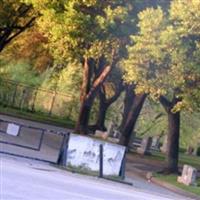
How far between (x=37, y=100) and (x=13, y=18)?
17215 millimetres

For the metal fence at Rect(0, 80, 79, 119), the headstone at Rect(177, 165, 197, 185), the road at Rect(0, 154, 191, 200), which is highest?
the metal fence at Rect(0, 80, 79, 119)

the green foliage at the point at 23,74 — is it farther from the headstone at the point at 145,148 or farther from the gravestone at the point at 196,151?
the gravestone at the point at 196,151

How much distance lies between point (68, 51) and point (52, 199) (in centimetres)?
2037

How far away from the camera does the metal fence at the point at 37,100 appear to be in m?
53.4

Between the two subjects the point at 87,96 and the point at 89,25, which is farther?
the point at 87,96

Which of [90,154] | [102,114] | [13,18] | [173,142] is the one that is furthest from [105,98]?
[90,154]

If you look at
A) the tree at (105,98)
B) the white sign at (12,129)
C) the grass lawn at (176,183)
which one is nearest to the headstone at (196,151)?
the tree at (105,98)

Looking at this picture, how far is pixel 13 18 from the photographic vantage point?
39.6 meters

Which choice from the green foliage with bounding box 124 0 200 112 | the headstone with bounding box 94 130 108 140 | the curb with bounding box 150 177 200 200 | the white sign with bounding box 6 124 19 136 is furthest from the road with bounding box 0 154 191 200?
the headstone with bounding box 94 130 108 140

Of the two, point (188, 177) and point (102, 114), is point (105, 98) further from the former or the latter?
point (188, 177)

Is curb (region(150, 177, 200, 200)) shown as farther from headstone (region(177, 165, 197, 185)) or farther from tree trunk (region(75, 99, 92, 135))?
tree trunk (region(75, 99, 92, 135))

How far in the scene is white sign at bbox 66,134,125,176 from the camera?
844 inches

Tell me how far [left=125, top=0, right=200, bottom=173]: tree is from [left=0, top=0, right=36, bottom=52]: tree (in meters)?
13.0

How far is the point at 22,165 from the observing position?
62.4 ft
